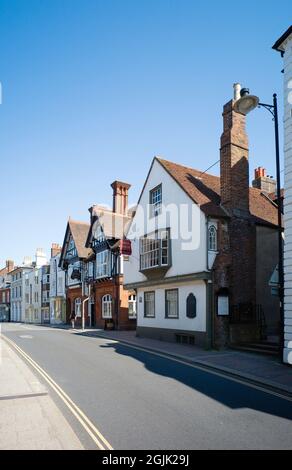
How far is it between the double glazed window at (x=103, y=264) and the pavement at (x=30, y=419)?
21601 millimetres

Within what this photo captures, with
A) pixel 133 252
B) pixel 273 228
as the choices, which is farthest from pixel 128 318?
pixel 273 228

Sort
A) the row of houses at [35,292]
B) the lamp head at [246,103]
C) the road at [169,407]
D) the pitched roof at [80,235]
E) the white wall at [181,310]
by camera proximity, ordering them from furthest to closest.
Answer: the row of houses at [35,292]
the pitched roof at [80,235]
the white wall at [181,310]
the lamp head at [246,103]
the road at [169,407]

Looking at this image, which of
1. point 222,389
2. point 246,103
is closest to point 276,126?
point 246,103

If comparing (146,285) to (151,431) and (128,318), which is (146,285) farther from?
(151,431)

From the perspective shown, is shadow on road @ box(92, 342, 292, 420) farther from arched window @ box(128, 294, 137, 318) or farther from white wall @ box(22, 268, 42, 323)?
white wall @ box(22, 268, 42, 323)

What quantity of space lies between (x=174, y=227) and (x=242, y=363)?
8.82 m

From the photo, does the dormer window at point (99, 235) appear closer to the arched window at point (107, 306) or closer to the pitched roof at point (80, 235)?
the pitched roof at point (80, 235)

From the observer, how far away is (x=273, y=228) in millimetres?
20531

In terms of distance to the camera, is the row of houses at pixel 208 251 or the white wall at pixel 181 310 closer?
the row of houses at pixel 208 251

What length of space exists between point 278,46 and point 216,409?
41.3 ft

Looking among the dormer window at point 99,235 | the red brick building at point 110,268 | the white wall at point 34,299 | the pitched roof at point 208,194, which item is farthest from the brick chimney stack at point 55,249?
the pitched roof at point 208,194

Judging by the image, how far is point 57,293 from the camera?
47625 mm

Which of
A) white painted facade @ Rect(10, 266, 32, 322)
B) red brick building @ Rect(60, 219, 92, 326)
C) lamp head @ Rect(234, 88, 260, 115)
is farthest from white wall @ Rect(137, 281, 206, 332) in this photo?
white painted facade @ Rect(10, 266, 32, 322)

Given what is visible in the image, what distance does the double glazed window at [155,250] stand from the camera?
20.8m
